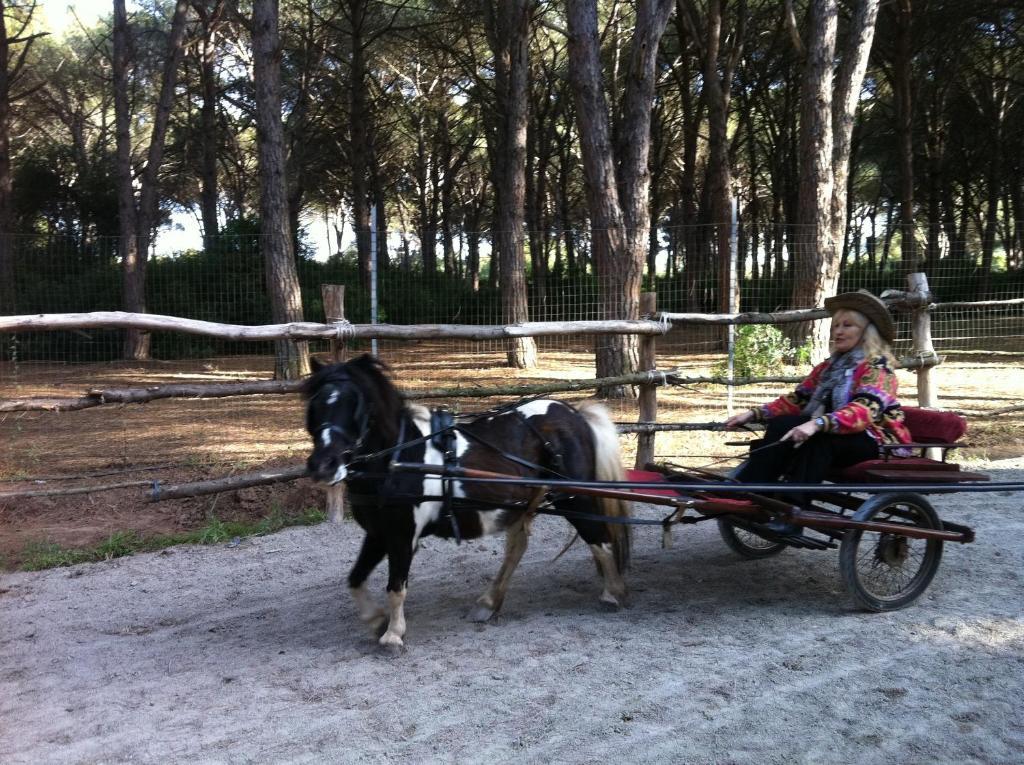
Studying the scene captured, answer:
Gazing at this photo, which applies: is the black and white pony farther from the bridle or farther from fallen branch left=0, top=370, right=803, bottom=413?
fallen branch left=0, top=370, right=803, bottom=413

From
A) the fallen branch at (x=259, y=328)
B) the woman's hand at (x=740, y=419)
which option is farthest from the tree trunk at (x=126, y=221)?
the woman's hand at (x=740, y=419)

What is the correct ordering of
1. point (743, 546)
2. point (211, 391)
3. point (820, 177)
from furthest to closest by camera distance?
point (820, 177), point (211, 391), point (743, 546)

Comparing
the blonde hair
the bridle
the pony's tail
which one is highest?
the blonde hair

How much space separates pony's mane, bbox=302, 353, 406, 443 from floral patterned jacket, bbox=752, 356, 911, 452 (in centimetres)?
240

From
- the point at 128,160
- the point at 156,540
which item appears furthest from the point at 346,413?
the point at 128,160

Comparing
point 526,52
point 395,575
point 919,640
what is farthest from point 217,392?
point 526,52

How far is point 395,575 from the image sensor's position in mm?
4262

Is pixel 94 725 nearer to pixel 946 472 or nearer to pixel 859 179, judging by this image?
pixel 946 472

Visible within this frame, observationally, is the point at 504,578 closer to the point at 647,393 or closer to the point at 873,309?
the point at 873,309

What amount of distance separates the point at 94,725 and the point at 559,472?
263cm

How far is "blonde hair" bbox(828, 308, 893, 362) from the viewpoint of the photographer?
477 cm

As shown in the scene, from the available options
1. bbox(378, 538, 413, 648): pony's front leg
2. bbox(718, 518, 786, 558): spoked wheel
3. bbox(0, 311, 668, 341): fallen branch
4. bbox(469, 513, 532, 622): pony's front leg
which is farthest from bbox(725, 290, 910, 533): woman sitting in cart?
bbox(0, 311, 668, 341): fallen branch

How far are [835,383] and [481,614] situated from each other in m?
2.52

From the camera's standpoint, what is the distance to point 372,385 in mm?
4117
